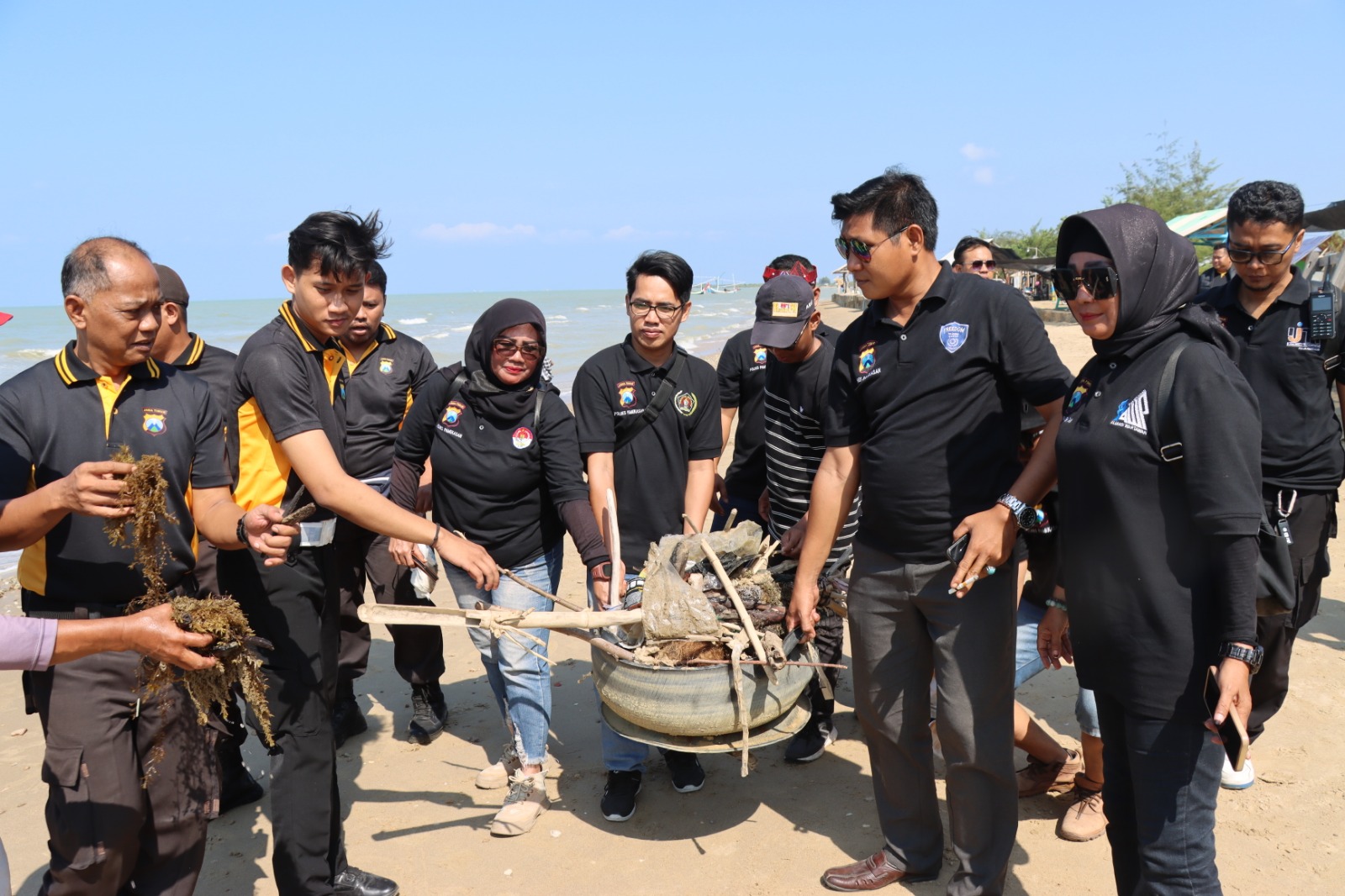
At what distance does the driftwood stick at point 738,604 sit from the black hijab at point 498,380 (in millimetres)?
1163

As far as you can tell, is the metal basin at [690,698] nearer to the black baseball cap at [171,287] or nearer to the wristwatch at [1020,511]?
the wristwatch at [1020,511]

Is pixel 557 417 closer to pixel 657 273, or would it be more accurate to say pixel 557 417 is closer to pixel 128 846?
pixel 657 273

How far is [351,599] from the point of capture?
5387mm

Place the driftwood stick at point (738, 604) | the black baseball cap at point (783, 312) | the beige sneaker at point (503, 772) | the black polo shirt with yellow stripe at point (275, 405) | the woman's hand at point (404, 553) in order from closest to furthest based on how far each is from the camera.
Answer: the black polo shirt with yellow stripe at point (275, 405) < the driftwood stick at point (738, 604) < the woman's hand at point (404, 553) < the black baseball cap at point (783, 312) < the beige sneaker at point (503, 772)

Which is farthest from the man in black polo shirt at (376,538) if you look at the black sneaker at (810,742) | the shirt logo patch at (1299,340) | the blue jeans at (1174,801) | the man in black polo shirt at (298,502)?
the shirt logo patch at (1299,340)

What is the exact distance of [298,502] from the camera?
3617 mm

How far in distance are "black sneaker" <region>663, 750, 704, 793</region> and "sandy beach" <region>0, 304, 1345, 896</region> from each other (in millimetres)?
48

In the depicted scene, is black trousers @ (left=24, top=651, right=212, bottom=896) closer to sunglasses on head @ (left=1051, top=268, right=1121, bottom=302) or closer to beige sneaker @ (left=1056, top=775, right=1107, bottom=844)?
sunglasses on head @ (left=1051, top=268, right=1121, bottom=302)

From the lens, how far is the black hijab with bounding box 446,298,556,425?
4340 millimetres

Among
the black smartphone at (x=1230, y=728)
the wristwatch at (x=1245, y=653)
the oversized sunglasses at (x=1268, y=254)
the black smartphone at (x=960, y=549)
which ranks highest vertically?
the oversized sunglasses at (x=1268, y=254)

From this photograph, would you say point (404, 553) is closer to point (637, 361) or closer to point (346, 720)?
point (637, 361)

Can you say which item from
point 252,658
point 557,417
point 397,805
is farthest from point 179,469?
point 397,805

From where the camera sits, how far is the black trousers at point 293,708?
11.4 feet

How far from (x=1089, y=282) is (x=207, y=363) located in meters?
4.34
